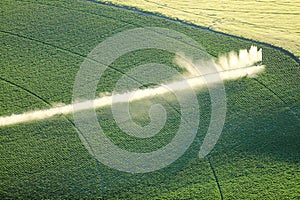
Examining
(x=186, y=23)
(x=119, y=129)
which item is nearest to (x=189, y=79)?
(x=119, y=129)

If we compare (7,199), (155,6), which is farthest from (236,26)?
(7,199)

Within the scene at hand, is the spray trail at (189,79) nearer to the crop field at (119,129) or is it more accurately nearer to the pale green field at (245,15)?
the crop field at (119,129)

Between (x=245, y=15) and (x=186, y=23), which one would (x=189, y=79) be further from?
(x=245, y=15)

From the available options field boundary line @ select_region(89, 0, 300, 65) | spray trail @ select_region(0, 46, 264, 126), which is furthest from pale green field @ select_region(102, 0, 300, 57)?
spray trail @ select_region(0, 46, 264, 126)

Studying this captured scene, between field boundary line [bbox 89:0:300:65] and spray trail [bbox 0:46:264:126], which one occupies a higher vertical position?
field boundary line [bbox 89:0:300:65]

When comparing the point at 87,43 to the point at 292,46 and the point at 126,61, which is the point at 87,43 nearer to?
the point at 126,61

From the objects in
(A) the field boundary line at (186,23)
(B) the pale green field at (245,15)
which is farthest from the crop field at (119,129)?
(B) the pale green field at (245,15)

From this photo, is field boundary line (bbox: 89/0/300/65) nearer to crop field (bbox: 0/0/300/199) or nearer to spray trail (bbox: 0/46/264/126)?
crop field (bbox: 0/0/300/199)
